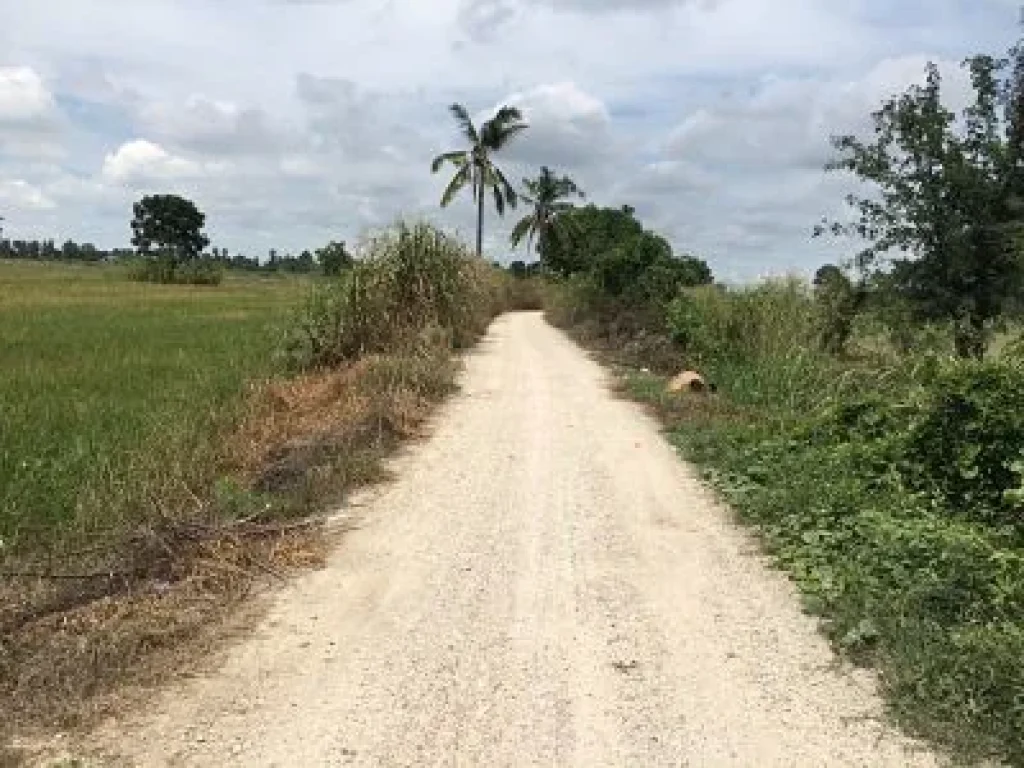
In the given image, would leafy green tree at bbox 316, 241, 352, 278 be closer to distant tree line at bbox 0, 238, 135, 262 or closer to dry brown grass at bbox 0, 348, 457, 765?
dry brown grass at bbox 0, 348, 457, 765

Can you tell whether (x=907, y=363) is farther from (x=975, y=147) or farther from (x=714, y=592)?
(x=975, y=147)

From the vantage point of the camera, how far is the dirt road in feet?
13.9

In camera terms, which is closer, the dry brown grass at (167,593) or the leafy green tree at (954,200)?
the dry brown grass at (167,593)

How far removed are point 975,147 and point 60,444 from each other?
17.1 meters

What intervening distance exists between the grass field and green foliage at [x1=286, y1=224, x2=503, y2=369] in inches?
32.6

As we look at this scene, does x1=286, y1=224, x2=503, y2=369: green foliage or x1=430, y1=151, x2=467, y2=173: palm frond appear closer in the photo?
x1=286, y1=224, x2=503, y2=369: green foliage

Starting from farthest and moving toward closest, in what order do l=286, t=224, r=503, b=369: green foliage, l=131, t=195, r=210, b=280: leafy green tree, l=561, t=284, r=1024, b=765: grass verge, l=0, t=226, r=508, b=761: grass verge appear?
l=131, t=195, r=210, b=280: leafy green tree, l=286, t=224, r=503, b=369: green foliage, l=0, t=226, r=508, b=761: grass verge, l=561, t=284, r=1024, b=765: grass verge

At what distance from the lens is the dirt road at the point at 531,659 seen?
423cm

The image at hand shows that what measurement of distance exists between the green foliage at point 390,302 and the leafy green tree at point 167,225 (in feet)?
275

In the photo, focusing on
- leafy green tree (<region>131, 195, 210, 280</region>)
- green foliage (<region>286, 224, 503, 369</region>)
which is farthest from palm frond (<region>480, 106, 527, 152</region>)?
leafy green tree (<region>131, 195, 210, 280</region>)

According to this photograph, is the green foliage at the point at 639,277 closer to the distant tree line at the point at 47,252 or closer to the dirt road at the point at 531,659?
the dirt road at the point at 531,659

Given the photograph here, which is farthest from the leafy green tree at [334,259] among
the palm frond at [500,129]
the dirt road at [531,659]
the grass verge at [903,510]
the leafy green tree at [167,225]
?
the leafy green tree at [167,225]

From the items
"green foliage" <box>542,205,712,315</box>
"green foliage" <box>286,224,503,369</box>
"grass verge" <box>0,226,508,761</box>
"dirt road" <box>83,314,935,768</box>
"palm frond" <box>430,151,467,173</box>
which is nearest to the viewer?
"dirt road" <box>83,314,935,768</box>

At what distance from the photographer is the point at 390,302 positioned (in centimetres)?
1780
